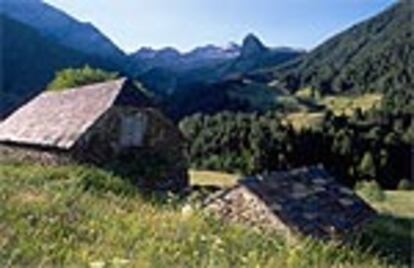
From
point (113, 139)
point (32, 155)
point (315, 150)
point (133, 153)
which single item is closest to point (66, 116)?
point (32, 155)

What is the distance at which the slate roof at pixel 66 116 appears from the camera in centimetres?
3688

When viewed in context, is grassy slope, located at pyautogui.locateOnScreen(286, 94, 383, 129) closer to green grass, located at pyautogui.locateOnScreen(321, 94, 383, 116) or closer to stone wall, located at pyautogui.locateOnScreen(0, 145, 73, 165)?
green grass, located at pyautogui.locateOnScreen(321, 94, 383, 116)

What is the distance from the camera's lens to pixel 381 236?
3697 centimetres

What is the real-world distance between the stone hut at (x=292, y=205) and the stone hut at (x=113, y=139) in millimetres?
7467

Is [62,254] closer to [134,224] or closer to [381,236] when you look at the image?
[134,224]

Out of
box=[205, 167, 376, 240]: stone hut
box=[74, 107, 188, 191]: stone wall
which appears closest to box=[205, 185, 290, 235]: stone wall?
box=[205, 167, 376, 240]: stone hut

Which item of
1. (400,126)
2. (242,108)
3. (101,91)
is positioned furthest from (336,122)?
(101,91)

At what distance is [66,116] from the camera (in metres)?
39.2

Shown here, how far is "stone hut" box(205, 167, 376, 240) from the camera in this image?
2755 cm

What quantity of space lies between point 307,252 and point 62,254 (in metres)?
2.89

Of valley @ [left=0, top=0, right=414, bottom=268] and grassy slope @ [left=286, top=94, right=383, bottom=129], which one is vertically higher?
valley @ [left=0, top=0, right=414, bottom=268]

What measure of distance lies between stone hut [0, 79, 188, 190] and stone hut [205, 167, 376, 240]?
24.5 feet

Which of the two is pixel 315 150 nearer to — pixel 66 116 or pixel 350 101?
pixel 66 116

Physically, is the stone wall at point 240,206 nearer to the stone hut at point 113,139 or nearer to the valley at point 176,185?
the valley at point 176,185
